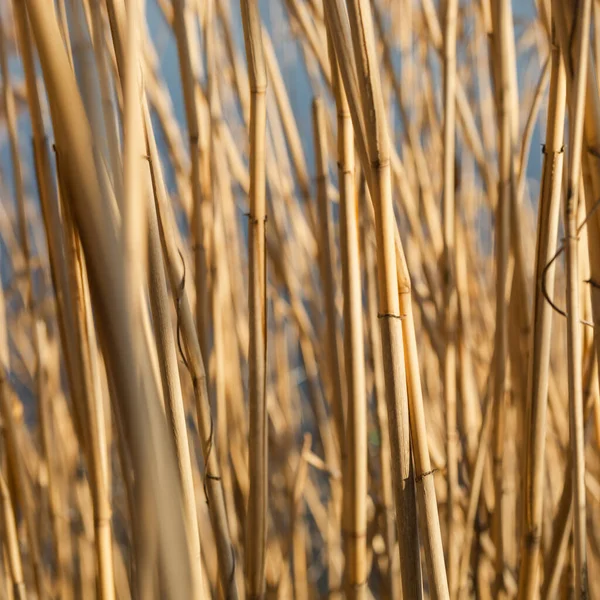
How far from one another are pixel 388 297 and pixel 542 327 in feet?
0.37

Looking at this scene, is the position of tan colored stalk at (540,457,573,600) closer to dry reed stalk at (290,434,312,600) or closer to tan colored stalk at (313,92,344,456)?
tan colored stalk at (313,92,344,456)

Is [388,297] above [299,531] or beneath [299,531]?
above

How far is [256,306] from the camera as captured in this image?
413 mm

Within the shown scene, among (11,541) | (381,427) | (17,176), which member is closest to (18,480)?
(11,541)

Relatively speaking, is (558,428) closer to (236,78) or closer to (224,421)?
(224,421)

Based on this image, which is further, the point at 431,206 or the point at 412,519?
the point at 431,206

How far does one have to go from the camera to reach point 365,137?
Answer: 28 cm

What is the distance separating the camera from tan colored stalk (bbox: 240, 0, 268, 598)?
0.41 meters

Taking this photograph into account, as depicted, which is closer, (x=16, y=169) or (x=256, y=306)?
(x=256, y=306)

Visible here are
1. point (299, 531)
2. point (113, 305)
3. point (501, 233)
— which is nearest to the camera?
point (113, 305)

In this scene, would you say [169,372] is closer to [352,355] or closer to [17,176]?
[352,355]

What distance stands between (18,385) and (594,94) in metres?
1.91

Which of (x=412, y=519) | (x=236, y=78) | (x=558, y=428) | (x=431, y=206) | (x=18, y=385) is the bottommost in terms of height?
(x=18, y=385)

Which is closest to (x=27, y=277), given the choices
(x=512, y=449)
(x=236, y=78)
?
(x=236, y=78)
